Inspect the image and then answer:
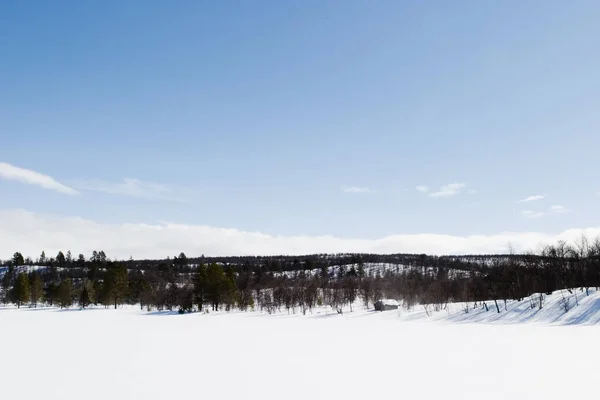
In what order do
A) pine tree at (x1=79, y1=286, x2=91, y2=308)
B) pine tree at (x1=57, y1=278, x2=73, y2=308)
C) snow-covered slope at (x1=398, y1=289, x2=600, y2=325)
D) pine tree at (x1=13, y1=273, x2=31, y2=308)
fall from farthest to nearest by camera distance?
1. pine tree at (x1=13, y1=273, x2=31, y2=308)
2. pine tree at (x1=79, y1=286, x2=91, y2=308)
3. pine tree at (x1=57, y1=278, x2=73, y2=308)
4. snow-covered slope at (x1=398, y1=289, x2=600, y2=325)

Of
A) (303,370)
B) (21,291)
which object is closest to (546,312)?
(303,370)

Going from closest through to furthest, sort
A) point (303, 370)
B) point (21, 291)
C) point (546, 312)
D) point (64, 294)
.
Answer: point (303, 370) < point (546, 312) < point (64, 294) < point (21, 291)

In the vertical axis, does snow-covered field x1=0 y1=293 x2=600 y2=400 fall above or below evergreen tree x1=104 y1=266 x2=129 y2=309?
above

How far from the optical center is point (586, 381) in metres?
14.9

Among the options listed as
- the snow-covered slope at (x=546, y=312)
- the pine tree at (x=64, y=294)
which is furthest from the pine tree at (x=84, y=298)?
the snow-covered slope at (x=546, y=312)

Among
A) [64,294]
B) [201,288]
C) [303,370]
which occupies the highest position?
[303,370]

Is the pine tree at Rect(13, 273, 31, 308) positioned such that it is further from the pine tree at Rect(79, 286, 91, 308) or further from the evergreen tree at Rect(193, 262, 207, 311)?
the evergreen tree at Rect(193, 262, 207, 311)

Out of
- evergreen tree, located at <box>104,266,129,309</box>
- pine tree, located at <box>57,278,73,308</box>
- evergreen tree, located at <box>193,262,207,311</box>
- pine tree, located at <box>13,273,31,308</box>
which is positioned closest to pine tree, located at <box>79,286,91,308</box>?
pine tree, located at <box>57,278,73,308</box>

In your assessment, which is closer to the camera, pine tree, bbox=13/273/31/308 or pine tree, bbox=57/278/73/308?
pine tree, bbox=57/278/73/308

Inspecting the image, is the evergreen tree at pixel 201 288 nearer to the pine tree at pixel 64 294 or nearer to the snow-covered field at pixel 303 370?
the pine tree at pixel 64 294

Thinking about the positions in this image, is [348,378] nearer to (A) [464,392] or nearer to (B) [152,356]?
(A) [464,392]

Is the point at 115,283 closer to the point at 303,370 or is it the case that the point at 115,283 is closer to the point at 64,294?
the point at 64,294

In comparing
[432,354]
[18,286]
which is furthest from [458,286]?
[18,286]

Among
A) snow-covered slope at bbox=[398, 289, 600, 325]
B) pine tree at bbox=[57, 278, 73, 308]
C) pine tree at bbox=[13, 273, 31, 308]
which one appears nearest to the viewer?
snow-covered slope at bbox=[398, 289, 600, 325]
